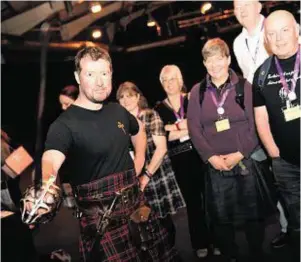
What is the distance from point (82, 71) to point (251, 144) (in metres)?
1.28

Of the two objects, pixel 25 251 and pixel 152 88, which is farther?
pixel 152 88

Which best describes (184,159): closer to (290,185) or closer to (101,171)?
(290,185)

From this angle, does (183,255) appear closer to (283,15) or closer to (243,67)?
(243,67)

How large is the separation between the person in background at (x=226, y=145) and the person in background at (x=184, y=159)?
215 mm

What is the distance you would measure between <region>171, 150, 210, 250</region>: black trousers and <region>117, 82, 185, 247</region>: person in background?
0.14 m

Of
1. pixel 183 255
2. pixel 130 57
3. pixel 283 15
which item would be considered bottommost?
pixel 183 255

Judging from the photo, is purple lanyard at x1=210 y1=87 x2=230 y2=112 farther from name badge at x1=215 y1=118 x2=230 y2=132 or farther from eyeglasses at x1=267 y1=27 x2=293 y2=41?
eyeglasses at x1=267 y1=27 x2=293 y2=41

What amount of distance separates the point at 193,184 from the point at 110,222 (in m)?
1.21

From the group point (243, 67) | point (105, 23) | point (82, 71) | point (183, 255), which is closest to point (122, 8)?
point (105, 23)

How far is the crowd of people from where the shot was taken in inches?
77.4

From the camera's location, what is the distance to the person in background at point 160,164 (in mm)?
2957

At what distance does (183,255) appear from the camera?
3281mm

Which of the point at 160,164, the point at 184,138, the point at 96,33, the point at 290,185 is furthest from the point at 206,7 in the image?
the point at 290,185

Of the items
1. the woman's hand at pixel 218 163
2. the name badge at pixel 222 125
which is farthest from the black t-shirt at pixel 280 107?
the woman's hand at pixel 218 163
